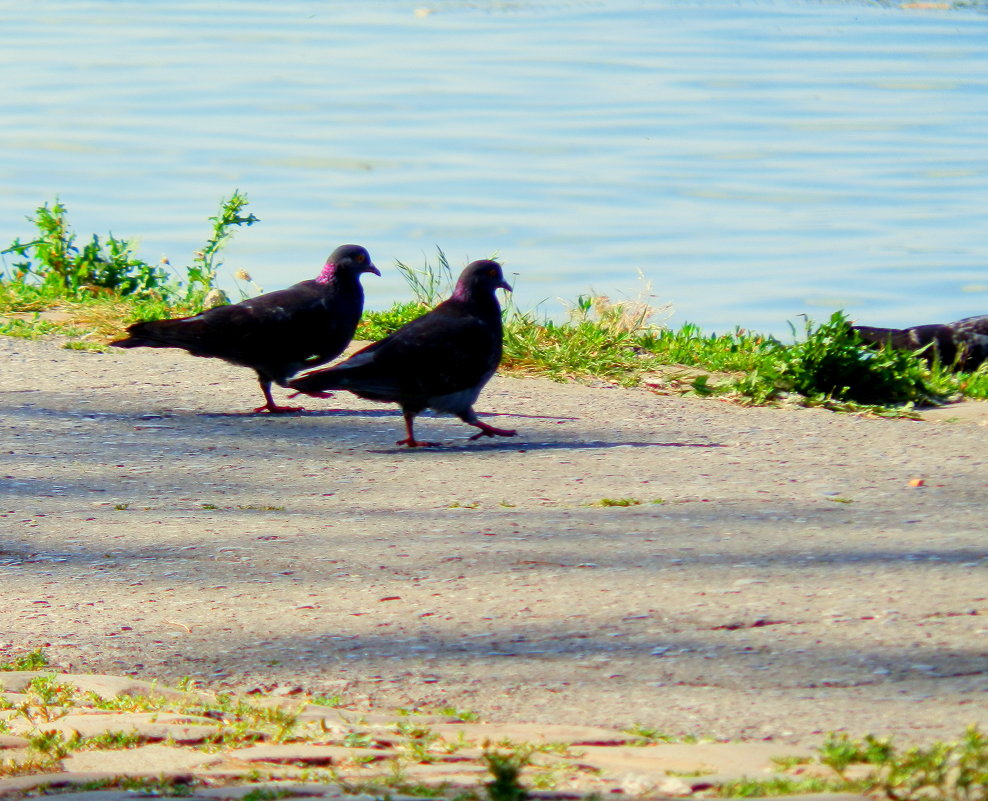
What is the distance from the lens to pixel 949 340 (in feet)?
33.4

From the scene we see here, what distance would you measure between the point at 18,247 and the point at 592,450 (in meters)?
5.99

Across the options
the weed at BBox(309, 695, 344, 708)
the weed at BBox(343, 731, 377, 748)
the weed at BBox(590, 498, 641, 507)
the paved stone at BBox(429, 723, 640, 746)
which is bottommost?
the weed at BBox(309, 695, 344, 708)

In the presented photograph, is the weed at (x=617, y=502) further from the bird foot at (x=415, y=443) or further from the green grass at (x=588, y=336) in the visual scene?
the green grass at (x=588, y=336)

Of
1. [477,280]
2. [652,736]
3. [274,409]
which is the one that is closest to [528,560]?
[652,736]

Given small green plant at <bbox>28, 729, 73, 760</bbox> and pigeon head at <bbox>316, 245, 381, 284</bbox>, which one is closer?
small green plant at <bbox>28, 729, 73, 760</bbox>

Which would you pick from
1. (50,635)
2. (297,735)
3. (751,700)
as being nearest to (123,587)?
(50,635)

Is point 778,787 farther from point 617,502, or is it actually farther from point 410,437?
point 410,437

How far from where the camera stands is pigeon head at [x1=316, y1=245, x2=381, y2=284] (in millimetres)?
7762

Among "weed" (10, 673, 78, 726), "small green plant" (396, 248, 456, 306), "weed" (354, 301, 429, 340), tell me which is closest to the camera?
"weed" (10, 673, 78, 726)

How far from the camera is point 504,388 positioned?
8367mm

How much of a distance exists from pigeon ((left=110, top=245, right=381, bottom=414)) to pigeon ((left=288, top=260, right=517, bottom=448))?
0.59 meters

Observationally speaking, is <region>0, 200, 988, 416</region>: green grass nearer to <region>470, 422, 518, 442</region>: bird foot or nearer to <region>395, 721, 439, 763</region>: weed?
<region>470, 422, 518, 442</region>: bird foot

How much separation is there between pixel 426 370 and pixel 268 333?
1.13 metres

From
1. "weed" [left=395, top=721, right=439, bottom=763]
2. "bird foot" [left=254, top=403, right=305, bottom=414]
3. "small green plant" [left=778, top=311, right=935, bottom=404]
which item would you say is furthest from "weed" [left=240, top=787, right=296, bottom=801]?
"small green plant" [left=778, top=311, right=935, bottom=404]
